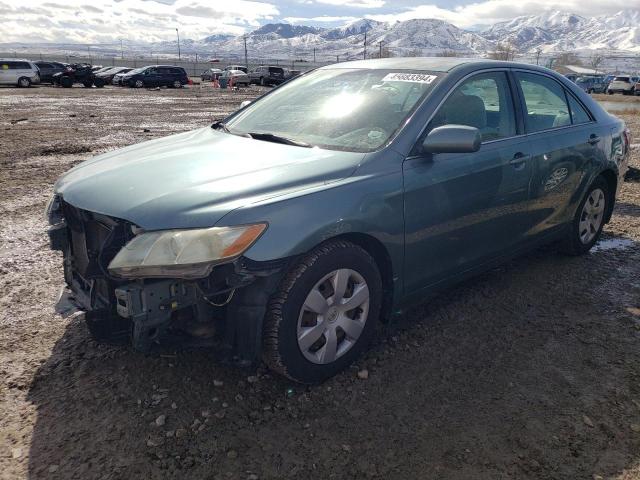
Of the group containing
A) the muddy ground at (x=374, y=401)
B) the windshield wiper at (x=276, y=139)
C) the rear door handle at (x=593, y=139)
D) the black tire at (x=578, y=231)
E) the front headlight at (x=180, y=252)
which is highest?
the windshield wiper at (x=276, y=139)

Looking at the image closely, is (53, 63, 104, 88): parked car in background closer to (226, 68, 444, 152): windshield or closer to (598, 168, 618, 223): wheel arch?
(226, 68, 444, 152): windshield

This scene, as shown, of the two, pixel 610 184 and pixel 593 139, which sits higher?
pixel 593 139

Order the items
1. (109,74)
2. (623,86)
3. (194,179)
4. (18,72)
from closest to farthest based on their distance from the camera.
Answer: (194,179)
(18,72)
(109,74)
(623,86)

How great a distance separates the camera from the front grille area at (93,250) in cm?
256

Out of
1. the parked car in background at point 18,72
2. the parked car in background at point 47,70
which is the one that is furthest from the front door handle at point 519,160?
the parked car in background at point 47,70

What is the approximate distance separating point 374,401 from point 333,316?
481 mm

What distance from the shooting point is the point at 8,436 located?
2.49 metres

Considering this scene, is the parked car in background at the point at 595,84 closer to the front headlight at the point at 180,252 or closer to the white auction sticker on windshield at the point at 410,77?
the white auction sticker on windshield at the point at 410,77

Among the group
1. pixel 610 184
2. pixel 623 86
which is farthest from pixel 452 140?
pixel 623 86

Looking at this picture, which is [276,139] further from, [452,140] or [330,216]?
[452,140]

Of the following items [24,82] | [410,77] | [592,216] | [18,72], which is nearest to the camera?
[410,77]

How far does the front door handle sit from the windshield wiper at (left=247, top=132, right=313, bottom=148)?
1465 mm

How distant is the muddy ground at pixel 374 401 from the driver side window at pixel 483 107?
4.06 ft

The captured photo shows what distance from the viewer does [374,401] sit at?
2.79 meters
